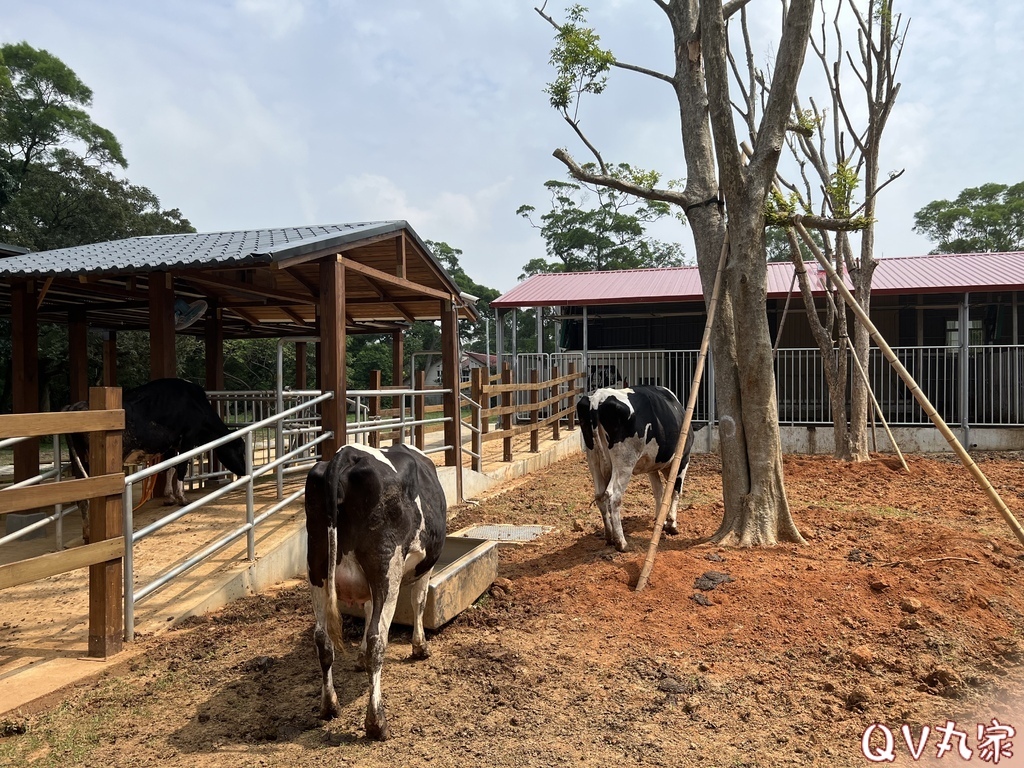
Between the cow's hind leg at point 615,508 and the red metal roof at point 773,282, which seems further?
Answer: the red metal roof at point 773,282

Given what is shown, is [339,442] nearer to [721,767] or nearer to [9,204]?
[721,767]

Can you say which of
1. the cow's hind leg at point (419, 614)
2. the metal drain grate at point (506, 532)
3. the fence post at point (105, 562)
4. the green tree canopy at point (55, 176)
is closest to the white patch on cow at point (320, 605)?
the cow's hind leg at point (419, 614)

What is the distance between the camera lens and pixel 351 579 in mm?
3475

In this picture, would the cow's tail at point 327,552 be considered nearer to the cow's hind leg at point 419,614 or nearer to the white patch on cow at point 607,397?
the cow's hind leg at point 419,614

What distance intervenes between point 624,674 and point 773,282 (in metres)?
16.6

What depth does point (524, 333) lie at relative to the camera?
51.7 meters

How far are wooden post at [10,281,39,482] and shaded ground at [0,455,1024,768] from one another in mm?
4413

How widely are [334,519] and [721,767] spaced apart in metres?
2.10

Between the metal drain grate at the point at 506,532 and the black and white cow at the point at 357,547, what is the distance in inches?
145

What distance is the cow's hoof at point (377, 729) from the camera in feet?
10.3

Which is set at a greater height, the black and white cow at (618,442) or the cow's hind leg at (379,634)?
the black and white cow at (618,442)

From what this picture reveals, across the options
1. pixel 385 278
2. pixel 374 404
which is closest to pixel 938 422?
Answer: pixel 385 278

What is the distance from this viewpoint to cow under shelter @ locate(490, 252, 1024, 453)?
14789mm

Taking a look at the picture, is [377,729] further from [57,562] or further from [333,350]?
[333,350]
